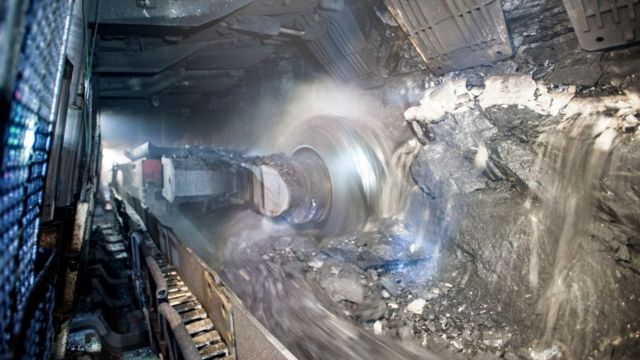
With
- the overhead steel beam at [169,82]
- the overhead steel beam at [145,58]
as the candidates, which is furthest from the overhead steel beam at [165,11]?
the overhead steel beam at [169,82]

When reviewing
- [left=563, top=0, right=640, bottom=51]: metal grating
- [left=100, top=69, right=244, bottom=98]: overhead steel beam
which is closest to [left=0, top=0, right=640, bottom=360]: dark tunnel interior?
[left=563, top=0, right=640, bottom=51]: metal grating

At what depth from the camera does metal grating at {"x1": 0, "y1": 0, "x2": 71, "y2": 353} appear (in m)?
0.93

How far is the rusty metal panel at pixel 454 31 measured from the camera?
319cm

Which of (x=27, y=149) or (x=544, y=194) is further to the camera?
(x=544, y=194)

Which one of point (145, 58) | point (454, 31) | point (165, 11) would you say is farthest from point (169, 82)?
point (454, 31)

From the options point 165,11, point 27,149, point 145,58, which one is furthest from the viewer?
point 145,58

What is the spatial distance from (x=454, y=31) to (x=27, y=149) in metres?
3.51

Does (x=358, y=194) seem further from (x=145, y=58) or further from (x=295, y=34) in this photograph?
(x=145, y=58)

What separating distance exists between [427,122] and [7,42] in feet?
12.7

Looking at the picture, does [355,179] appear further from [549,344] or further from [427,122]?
[549,344]

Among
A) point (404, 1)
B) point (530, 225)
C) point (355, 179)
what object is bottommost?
point (530, 225)

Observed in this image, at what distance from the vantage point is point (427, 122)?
4102 millimetres

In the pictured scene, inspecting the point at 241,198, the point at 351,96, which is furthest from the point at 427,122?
the point at 241,198

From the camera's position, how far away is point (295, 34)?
523cm
